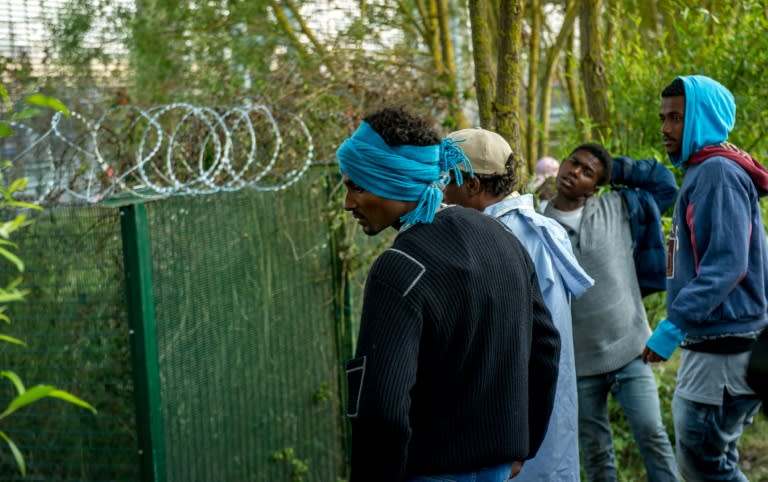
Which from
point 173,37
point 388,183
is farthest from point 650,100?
point 173,37

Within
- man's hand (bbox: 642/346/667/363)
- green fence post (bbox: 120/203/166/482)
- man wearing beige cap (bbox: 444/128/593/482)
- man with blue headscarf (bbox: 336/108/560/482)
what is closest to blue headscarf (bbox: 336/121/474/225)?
man with blue headscarf (bbox: 336/108/560/482)

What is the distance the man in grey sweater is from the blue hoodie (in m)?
0.65

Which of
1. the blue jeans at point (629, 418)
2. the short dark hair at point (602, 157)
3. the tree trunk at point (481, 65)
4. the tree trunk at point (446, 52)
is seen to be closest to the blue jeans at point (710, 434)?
the blue jeans at point (629, 418)

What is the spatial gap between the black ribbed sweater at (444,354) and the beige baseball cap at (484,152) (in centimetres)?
96

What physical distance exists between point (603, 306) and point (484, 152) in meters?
1.48

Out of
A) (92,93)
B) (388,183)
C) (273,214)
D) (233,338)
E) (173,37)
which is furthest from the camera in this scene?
(92,93)

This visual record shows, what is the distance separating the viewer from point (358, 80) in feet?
28.3

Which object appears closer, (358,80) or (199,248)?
(199,248)

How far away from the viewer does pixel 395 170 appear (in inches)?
115

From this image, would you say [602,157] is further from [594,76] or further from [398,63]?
[398,63]

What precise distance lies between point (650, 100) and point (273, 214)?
2538 millimetres

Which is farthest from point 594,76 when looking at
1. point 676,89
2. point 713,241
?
point 713,241

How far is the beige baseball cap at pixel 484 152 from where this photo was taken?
4023 mm

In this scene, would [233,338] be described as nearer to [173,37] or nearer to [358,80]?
[358,80]
